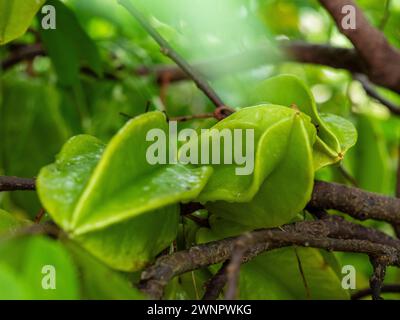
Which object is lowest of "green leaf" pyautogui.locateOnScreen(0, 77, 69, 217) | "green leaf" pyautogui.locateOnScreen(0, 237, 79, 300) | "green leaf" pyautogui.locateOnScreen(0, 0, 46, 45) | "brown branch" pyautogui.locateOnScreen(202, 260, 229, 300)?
"green leaf" pyautogui.locateOnScreen(0, 77, 69, 217)

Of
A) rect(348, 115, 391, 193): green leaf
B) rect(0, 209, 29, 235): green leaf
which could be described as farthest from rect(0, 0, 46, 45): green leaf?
rect(348, 115, 391, 193): green leaf

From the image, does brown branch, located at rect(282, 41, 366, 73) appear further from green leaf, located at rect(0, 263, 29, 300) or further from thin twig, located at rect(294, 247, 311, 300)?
green leaf, located at rect(0, 263, 29, 300)

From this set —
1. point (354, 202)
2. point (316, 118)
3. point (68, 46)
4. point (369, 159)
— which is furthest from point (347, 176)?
point (68, 46)

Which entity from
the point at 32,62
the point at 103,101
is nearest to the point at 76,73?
the point at 103,101

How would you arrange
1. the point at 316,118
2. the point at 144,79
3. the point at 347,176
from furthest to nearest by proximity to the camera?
the point at 144,79
the point at 347,176
the point at 316,118

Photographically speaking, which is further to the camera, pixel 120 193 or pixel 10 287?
pixel 120 193

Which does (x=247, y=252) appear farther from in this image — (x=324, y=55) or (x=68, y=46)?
(x=324, y=55)
